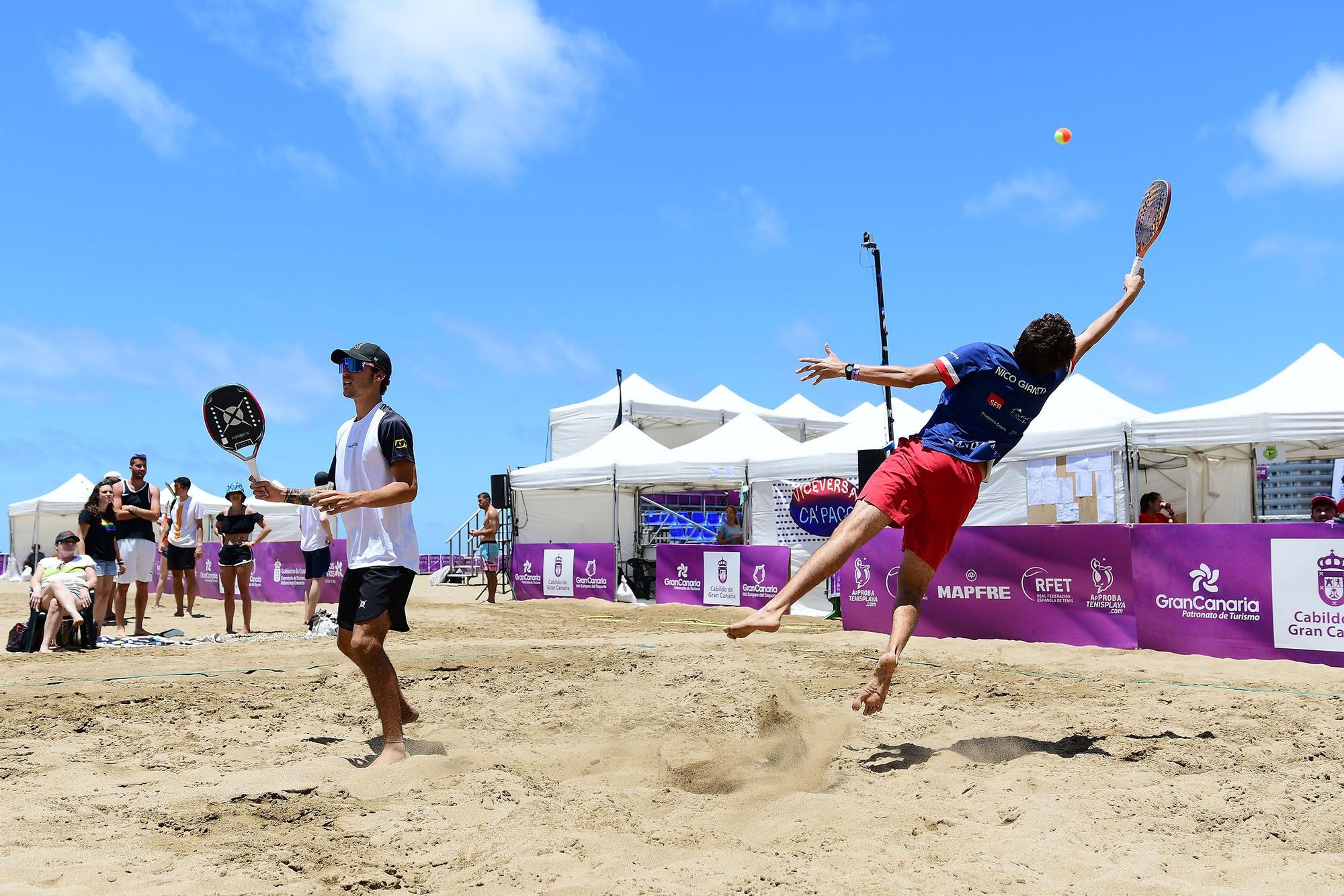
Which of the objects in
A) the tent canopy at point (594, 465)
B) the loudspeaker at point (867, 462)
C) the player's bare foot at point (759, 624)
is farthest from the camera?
the tent canopy at point (594, 465)

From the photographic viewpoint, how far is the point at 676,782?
3814mm

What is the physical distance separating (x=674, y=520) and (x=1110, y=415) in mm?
7270

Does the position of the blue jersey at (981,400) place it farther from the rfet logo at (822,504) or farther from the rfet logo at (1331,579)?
the rfet logo at (822,504)

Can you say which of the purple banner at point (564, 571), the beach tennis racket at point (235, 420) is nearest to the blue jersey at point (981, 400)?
the beach tennis racket at point (235, 420)

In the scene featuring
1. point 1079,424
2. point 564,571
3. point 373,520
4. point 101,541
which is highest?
point 1079,424

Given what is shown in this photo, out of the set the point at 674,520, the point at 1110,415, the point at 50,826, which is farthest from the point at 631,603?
the point at 50,826

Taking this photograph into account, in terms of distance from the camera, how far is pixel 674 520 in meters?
17.7

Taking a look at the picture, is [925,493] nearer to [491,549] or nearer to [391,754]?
[391,754]

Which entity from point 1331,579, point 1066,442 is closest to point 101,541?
→ point 1331,579

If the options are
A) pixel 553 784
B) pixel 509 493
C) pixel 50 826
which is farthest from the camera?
pixel 509 493

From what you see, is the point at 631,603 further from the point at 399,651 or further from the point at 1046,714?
the point at 1046,714

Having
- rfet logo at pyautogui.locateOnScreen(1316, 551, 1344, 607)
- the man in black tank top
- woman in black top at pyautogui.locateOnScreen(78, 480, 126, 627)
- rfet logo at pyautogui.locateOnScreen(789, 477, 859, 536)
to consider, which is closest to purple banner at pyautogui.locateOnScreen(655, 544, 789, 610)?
rfet logo at pyautogui.locateOnScreen(789, 477, 859, 536)

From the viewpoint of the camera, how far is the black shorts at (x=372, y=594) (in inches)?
160

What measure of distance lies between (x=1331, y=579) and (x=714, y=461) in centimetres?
991
